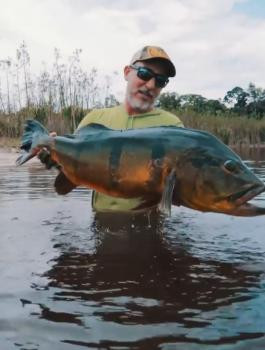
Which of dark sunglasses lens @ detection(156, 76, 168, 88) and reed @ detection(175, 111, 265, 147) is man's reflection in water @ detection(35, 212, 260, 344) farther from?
reed @ detection(175, 111, 265, 147)

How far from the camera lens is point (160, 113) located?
5500 mm

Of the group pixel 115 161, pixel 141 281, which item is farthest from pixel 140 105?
pixel 141 281

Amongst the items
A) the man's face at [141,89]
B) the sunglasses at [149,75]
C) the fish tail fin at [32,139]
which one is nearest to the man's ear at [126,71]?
the man's face at [141,89]

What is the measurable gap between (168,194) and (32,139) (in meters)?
1.38

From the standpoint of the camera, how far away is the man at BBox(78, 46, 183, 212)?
5.00m

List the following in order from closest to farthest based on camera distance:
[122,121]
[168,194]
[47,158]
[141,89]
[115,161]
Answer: [168,194]
[115,161]
[47,158]
[141,89]
[122,121]

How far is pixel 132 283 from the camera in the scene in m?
4.21

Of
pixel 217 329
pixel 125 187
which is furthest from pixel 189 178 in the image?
pixel 217 329

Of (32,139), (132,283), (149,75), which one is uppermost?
(149,75)

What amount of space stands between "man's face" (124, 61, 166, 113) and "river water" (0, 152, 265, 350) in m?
1.04

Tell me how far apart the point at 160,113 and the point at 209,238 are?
1.21 metres

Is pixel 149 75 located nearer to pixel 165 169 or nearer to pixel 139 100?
pixel 139 100

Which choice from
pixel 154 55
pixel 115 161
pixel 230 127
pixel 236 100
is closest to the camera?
pixel 115 161

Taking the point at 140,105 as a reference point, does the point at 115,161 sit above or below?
below
